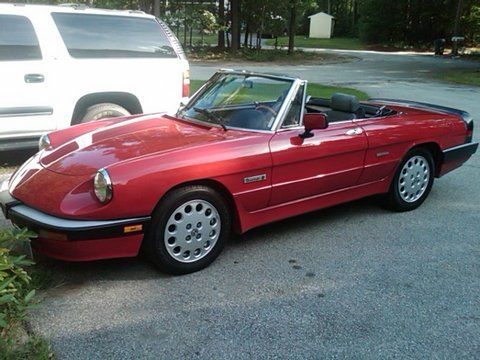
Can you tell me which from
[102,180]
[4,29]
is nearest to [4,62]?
[4,29]

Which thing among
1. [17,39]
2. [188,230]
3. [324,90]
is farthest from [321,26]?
[188,230]

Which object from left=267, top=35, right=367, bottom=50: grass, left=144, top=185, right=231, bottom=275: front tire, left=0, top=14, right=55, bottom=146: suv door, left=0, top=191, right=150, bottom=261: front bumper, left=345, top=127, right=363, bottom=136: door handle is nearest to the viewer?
left=0, top=191, right=150, bottom=261: front bumper

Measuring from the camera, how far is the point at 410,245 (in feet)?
14.6

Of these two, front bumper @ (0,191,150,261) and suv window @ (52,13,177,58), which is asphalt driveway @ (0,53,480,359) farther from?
suv window @ (52,13,177,58)

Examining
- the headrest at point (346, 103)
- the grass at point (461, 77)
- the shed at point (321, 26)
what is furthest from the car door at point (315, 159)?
the shed at point (321, 26)

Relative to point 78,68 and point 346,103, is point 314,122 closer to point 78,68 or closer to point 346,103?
point 346,103

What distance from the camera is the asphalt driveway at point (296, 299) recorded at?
9.77ft

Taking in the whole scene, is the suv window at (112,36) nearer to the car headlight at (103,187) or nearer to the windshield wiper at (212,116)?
the windshield wiper at (212,116)

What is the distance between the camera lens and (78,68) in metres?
6.47

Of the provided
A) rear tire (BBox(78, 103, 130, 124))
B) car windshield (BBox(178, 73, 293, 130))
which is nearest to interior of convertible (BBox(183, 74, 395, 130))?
car windshield (BBox(178, 73, 293, 130))

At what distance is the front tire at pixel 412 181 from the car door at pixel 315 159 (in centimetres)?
62

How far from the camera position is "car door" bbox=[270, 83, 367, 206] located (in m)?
4.16

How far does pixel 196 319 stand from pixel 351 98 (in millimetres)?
2733

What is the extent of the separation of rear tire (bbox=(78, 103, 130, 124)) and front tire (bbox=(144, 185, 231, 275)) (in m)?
3.25
